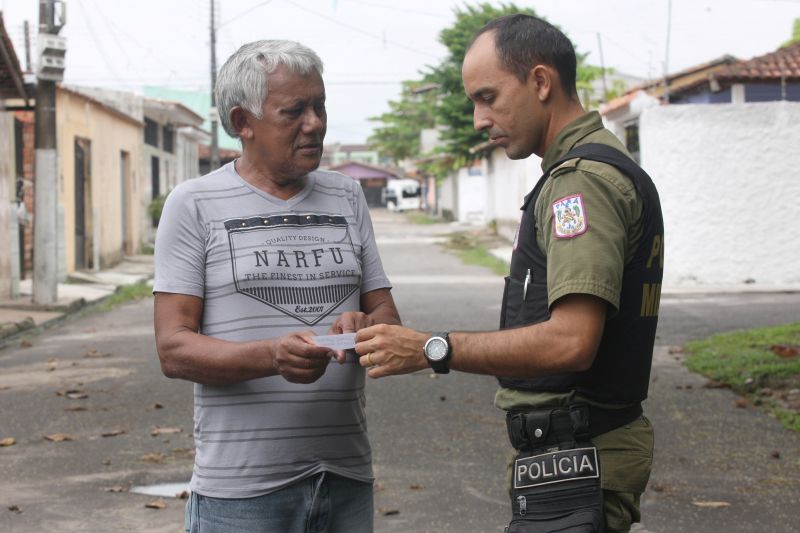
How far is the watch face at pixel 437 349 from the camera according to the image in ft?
8.54

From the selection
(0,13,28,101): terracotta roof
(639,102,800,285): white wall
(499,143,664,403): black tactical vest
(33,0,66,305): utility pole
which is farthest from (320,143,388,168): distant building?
(499,143,664,403): black tactical vest

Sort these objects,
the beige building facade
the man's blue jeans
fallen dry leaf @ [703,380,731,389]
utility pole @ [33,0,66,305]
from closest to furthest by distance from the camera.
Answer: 1. the man's blue jeans
2. fallen dry leaf @ [703,380,731,389]
3. utility pole @ [33,0,66,305]
4. the beige building facade

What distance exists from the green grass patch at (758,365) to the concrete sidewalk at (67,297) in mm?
7203

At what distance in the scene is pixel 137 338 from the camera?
1288 cm

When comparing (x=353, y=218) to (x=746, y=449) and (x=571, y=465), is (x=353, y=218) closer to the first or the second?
(x=571, y=465)

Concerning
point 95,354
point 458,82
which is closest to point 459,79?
point 458,82

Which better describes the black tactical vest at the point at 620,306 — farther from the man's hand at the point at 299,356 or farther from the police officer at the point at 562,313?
the man's hand at the point at 299,356

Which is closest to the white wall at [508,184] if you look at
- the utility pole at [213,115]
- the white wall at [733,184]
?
the utility pole at [213,115]

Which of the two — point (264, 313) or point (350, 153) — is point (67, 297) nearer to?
point (264, 313)

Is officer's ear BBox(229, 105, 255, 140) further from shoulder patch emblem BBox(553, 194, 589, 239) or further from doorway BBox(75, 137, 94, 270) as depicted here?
doorway BBox(75, 137, 94, 270)

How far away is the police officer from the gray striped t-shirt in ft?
1.00

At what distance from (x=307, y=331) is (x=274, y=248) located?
0.23 m

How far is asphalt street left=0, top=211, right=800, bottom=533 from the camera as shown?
5.91 metres

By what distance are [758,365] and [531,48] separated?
8.06m
